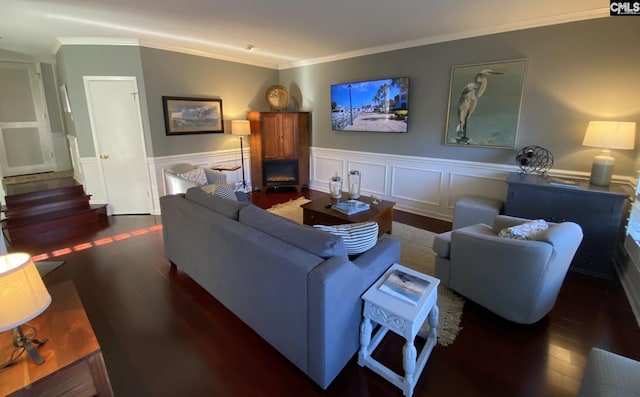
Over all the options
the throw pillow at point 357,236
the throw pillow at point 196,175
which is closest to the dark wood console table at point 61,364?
the throw pillow at point 357,236

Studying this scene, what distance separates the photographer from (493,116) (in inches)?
151

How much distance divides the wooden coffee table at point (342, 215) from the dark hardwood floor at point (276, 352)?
131cm

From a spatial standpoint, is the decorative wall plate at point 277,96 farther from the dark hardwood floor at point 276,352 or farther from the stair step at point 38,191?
the dark hardwood floor at point 276,352

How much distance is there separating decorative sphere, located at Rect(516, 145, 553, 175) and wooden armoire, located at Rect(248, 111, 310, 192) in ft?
12.1

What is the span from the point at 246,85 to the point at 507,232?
5134 mm

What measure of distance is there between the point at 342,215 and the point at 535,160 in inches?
97.2

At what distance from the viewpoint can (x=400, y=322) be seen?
1586 millimetres

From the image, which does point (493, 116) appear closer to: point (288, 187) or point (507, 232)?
point (507, 232)

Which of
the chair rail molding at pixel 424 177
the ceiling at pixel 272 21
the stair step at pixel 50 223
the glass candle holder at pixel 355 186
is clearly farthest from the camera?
the chair rail molding at pixel 424 177

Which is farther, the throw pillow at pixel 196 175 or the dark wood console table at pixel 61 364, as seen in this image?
the throw pillow at pixel 196 175

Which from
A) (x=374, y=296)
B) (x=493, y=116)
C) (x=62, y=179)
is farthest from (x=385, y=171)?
(x=62, y=179)

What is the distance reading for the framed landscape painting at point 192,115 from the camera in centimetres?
478

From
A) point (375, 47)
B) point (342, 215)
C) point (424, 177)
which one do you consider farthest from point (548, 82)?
point (342, 215)

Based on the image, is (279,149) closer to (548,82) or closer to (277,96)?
(277,96)
